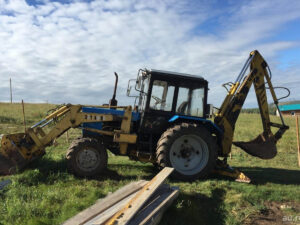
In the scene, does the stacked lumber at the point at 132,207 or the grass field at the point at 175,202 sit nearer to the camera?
the stacked lumber at the point at 132,207

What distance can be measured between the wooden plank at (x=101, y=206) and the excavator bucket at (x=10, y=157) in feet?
9.09

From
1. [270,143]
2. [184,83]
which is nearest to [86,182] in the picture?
[184,83]

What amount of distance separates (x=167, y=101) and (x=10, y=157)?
12.8ft

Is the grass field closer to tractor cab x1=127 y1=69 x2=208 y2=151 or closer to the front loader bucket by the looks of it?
the front loader bucket

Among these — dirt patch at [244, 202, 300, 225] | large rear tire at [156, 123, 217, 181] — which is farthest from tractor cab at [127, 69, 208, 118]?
dirt patch at [244, 202, 300, 225]

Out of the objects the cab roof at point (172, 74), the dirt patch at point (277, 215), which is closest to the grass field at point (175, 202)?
the dirt patch at point (277, 215)

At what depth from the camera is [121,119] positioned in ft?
23.3

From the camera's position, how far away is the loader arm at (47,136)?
6345 mm

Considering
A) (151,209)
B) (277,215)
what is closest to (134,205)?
(151,209)

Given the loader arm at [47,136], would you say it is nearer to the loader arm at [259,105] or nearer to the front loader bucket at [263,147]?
the loader arm at [259,105]

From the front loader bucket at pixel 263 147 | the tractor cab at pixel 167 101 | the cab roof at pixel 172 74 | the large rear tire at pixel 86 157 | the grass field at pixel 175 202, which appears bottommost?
the grass field at pixel 175 202

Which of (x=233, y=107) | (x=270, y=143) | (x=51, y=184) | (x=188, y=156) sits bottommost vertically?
(x=51, y=184)

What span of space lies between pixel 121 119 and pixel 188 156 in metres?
1.93

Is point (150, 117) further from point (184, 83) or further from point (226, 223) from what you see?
point (226, 223)
